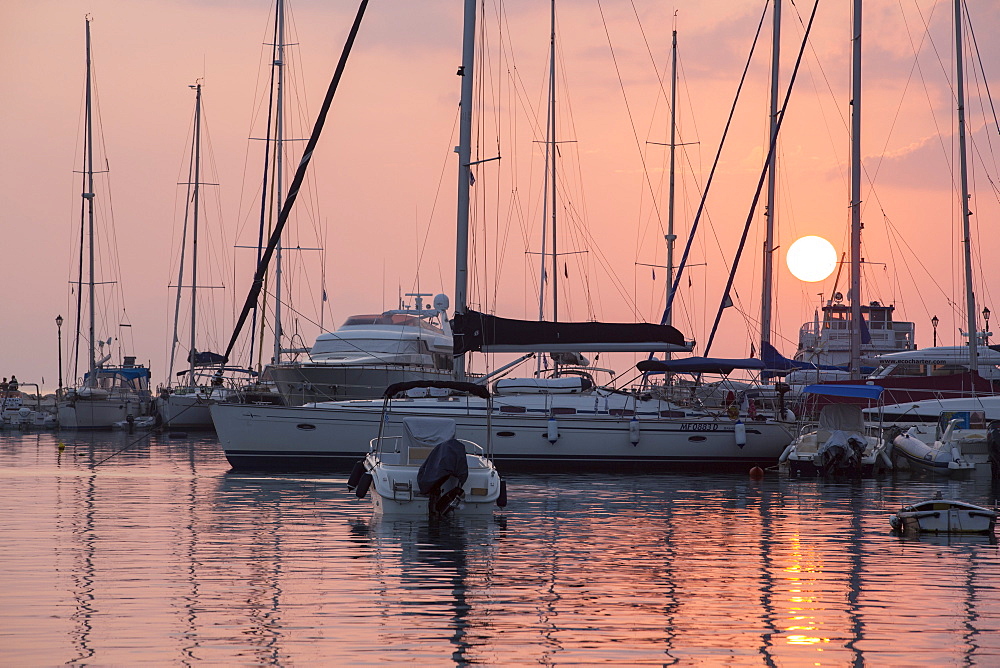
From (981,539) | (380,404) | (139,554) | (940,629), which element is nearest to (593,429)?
(380,404)

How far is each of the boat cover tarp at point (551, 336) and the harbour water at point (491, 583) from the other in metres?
5.24

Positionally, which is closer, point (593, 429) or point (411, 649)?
point (411, 649)

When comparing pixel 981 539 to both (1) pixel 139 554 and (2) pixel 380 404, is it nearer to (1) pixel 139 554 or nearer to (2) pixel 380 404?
(1) pixel 139 554

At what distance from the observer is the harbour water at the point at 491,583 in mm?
12102

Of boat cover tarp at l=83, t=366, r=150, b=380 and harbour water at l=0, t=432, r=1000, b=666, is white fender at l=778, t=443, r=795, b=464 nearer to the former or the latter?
harbour water at l=0, t=432, r=1000, b=666

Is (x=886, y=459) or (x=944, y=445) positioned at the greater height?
(x=944, y=445)

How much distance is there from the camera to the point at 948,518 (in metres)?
21.7

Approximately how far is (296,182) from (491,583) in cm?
1776

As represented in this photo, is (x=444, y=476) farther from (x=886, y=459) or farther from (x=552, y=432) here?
(x=886, y=459)

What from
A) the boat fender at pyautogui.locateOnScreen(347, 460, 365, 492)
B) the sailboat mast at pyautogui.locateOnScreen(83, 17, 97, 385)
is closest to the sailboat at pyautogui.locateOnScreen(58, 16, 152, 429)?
the sailboat mast at pyautogui.locateOnScreen(83, 17, 97, 385)

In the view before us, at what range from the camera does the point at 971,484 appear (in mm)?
33500

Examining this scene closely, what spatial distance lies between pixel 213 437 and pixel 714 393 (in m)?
25.4

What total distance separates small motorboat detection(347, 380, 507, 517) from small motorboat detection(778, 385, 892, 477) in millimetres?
13646

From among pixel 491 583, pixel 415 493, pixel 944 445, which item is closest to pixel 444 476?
pixel 415 493
